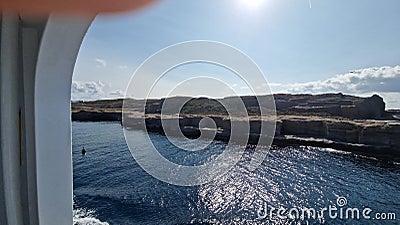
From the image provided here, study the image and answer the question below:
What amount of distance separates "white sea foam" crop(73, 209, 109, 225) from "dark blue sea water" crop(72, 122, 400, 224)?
23 millimetres

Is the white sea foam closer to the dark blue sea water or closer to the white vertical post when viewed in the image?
the dark blue sea water

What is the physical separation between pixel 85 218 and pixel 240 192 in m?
4.65

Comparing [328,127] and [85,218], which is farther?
[328,127]

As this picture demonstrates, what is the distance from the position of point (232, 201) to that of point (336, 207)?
9.94 ft

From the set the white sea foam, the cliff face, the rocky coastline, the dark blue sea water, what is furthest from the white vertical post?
the cliff face

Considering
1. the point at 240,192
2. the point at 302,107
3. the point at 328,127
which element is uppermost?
the point at 302,107

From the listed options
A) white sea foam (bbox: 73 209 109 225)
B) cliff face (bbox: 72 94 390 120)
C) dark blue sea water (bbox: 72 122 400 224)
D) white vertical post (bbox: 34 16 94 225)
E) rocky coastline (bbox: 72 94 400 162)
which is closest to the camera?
white vertical post (bbox: 34 16 94 225)

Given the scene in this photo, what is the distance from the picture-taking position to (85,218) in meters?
6.79

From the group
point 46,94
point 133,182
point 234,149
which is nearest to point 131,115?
point 234,149

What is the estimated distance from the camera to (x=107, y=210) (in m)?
7.37

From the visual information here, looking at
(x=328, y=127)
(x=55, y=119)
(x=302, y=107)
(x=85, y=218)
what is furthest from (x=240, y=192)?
(x=302, y=107)

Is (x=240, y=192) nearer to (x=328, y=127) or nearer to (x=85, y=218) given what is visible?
(x=85, y=218)

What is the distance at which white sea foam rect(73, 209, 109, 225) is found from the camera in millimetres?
6547

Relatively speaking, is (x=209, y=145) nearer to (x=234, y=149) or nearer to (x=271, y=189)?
(x=234, y=149)
